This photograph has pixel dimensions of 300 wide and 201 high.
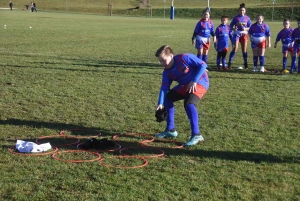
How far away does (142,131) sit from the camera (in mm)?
7832

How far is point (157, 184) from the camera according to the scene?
541 centimetres

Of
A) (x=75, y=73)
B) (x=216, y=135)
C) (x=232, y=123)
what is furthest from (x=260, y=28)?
(x=216, y=135)

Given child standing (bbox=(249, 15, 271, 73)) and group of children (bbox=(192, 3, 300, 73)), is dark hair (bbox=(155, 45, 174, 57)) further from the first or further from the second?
child standing (bbox=(249, 15, 271, 73))

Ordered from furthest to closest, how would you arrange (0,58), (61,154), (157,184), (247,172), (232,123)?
(0,58), (232,123), (61,154), (247,172), (157,184)

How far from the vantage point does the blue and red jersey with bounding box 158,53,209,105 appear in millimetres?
6855

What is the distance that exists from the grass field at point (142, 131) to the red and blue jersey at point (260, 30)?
127 centimetres

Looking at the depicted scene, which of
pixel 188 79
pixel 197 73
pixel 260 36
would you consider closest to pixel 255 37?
pixel 260 36

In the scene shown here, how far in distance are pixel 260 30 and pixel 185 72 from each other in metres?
8.86

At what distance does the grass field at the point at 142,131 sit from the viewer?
5.30 meters

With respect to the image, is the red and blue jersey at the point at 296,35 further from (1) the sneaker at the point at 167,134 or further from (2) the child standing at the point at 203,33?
(1) the sneaker at the point at 167,134

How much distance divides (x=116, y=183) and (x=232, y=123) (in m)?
3.58

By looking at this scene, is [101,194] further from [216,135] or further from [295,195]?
[216,135]

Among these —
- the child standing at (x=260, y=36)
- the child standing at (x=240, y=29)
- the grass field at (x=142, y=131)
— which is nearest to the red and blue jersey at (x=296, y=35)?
the child standing at (x=260, y=36)

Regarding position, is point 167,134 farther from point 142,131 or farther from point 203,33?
point 203,33
